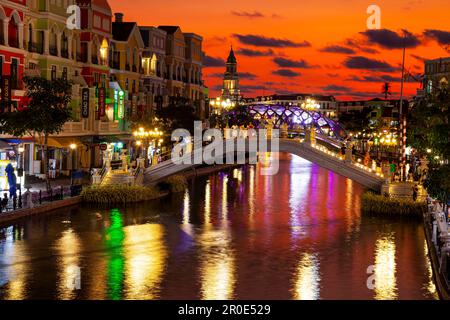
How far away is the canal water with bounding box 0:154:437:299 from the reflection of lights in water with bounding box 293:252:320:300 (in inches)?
1.4

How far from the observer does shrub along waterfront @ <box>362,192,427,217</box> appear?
46688 millimetres

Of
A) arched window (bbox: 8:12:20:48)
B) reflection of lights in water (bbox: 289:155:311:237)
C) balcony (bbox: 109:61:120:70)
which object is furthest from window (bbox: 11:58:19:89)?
balcony (bbox: 109:61:120:70)

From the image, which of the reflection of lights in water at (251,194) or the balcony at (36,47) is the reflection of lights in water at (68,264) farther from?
the balcony at (36,47)

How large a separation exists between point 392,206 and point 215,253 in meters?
16.4

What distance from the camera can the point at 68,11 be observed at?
6278cm

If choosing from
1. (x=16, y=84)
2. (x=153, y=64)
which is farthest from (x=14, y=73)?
(x=153, y=64)

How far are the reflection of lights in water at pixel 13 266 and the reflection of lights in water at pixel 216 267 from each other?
5.94 m

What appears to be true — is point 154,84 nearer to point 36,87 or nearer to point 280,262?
point 36,87

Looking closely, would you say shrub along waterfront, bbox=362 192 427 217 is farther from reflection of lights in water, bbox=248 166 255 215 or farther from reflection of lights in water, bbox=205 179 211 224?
reflection of lights in water, bbox=205 179 211 224

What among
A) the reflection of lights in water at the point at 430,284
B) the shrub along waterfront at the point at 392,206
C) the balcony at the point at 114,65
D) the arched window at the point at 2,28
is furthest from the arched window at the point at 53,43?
the reflection of lights in water at the point at 430,284

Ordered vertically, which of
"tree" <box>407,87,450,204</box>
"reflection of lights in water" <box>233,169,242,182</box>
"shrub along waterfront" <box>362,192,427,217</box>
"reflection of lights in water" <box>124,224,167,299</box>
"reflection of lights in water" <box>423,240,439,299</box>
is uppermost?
"tree" <box>407,87,450,204</box>

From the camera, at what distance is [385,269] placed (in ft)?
104
